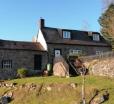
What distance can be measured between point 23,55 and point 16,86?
31.8 ft

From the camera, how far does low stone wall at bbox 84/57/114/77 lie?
40.4 metres

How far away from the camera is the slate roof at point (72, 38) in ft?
178

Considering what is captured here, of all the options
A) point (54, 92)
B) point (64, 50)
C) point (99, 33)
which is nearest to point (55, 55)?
point (64, 50)

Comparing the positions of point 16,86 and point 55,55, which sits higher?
point 55,55

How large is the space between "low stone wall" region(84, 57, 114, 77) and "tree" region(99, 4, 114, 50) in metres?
11.4

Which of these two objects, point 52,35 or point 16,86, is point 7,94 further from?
point 52,35

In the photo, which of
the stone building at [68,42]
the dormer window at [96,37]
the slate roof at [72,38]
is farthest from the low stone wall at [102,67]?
the dormer window at [96,37]

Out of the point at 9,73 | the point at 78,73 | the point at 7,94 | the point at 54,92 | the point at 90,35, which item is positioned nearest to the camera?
the point at 54,92

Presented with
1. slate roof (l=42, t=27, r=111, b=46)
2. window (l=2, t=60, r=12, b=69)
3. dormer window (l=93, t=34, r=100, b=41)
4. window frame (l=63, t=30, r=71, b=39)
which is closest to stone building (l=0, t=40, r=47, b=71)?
window (l=2, t=60, r=12, b=69)

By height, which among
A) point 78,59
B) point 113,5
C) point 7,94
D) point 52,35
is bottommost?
point 7,94

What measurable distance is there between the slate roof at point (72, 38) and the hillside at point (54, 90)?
1297 cm

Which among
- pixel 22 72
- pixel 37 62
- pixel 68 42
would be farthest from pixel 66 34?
pixel 22 72

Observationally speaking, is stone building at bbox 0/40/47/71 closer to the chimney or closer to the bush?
the bush

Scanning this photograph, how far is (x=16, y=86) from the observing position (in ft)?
135
